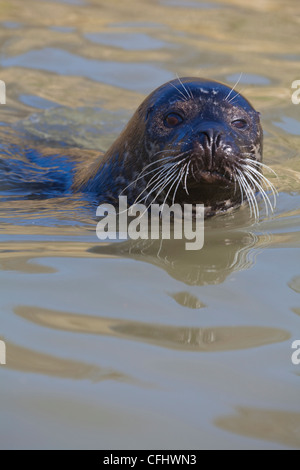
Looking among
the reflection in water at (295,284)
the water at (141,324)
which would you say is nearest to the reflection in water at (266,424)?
the water at (141,324)

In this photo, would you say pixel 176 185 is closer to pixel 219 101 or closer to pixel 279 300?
pixel 219 101

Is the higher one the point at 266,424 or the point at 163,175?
the point at 163,175

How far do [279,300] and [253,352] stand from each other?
20.4 inches

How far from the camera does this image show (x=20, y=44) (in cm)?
950

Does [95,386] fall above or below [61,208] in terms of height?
below

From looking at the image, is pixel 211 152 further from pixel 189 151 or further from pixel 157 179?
pixel 157 179

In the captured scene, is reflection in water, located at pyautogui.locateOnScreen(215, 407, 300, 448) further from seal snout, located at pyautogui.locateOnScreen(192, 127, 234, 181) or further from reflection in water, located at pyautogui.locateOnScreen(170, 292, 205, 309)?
seal snout, located at pyautogui.locateOnScreen(192, 127, 234, 181)

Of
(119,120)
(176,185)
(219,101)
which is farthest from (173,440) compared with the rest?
(119,120)

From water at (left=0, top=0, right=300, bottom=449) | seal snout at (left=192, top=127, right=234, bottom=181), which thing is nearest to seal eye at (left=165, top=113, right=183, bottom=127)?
seal snout at (left=192, top=127, right=234, bottom=181)

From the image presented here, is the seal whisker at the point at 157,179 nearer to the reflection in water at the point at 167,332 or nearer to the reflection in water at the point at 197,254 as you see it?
the reflection in water at the point at 197,254

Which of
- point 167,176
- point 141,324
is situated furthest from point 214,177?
point 141,324

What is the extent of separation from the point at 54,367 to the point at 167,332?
49 cm

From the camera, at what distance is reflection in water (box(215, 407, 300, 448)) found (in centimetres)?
239

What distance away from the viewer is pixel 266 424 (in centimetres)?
245
